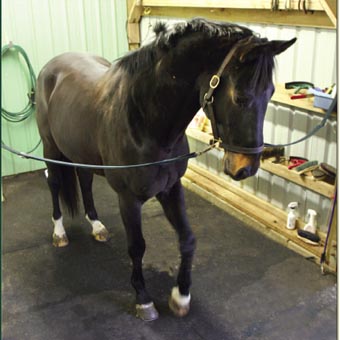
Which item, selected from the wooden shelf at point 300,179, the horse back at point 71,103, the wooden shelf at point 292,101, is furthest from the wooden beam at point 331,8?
the horse back at point 71,103

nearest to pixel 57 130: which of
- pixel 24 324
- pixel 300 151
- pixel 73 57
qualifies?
pixel 73 57

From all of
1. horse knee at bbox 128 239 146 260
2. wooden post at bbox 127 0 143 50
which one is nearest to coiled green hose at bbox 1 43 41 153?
wooden post at bbox 127 0 143 50

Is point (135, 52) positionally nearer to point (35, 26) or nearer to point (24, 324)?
point (24, 324)

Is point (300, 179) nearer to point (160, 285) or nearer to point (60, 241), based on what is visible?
point (160, 285)

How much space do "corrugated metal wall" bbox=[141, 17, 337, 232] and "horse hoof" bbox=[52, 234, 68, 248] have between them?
1418 mm

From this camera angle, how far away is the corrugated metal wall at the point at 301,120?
238cm

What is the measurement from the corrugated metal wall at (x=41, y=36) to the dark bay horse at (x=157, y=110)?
3.99 ft

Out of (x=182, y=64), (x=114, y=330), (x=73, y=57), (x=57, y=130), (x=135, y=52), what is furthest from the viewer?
(x=73, y=57)

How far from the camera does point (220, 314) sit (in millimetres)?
2092

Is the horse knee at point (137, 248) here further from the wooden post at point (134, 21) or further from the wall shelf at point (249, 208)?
the wooden post at point (134, 21)

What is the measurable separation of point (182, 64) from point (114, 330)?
1.29 m

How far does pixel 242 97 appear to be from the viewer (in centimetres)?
130

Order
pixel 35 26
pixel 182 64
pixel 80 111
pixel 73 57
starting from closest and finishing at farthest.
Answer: pixel 182 64, pixel 80 111, pixel 73 57, pixel 35 26

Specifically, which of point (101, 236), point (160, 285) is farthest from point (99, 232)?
point (160, 285)
